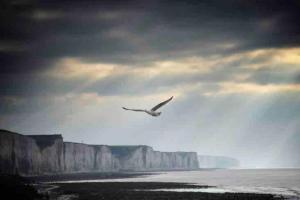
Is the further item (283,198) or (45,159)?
(45,159)

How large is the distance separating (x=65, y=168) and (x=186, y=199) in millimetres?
128260

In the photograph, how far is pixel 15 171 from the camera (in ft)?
→ 450

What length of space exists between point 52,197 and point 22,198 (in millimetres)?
8973

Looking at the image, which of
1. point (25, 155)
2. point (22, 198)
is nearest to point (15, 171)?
point (25, 155)

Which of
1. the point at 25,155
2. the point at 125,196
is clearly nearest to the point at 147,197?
the point at 125,196

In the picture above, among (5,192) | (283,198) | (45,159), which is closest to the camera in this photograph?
(5,192)

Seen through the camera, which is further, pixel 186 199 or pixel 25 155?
pixel 25 155

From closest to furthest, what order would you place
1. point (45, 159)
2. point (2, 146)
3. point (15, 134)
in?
point (2, 146) < point (15, 134) < point (45, 159)

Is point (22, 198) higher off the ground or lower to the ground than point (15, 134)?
lower

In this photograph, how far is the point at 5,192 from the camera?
60906 mm

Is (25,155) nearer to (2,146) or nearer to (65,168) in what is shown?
(2,146)

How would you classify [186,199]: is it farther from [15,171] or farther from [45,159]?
[45,159]

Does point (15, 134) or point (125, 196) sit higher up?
point (15, 134)

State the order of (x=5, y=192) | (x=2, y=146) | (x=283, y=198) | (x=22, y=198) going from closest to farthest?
(x=22, y=198) < (x=5, y=192) < (x=283, y=198) < (x=2, y=146)
